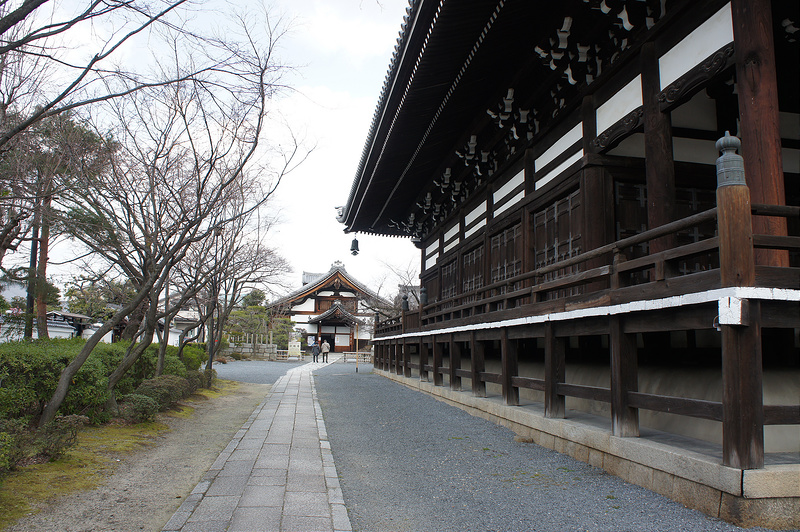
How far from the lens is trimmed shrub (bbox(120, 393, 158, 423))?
309 inches

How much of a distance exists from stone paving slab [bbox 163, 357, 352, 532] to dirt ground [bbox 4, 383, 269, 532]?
Result: 9.2 inches

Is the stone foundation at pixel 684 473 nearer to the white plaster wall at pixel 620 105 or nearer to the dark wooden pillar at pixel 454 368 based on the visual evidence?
the dark wooden pillar at pixel 454 368

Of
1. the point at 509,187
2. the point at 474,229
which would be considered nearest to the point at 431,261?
the point at 474,229

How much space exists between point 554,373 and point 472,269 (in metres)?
6.47

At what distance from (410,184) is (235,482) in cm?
1029

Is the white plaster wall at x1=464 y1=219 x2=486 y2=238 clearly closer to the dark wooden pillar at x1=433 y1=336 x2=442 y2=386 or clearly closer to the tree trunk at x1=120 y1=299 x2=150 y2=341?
the dark wooden pillar at x1=433 y1=336 x2=442 y2=386

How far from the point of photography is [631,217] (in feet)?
23.4

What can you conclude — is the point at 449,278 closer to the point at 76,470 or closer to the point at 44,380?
the point at 44,380

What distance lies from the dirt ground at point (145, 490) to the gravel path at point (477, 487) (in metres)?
1.52

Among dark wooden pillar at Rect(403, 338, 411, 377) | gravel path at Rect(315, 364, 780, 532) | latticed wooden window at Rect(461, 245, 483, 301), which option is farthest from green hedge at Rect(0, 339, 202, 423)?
dark wooden pillar at Rect(403, 338, 411, 377)

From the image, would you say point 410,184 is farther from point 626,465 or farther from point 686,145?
point 626,465

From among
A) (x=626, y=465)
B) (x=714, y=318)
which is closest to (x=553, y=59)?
(x=714, y=318)

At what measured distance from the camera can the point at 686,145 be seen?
7.06 m

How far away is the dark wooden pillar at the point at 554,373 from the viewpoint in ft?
20.7
